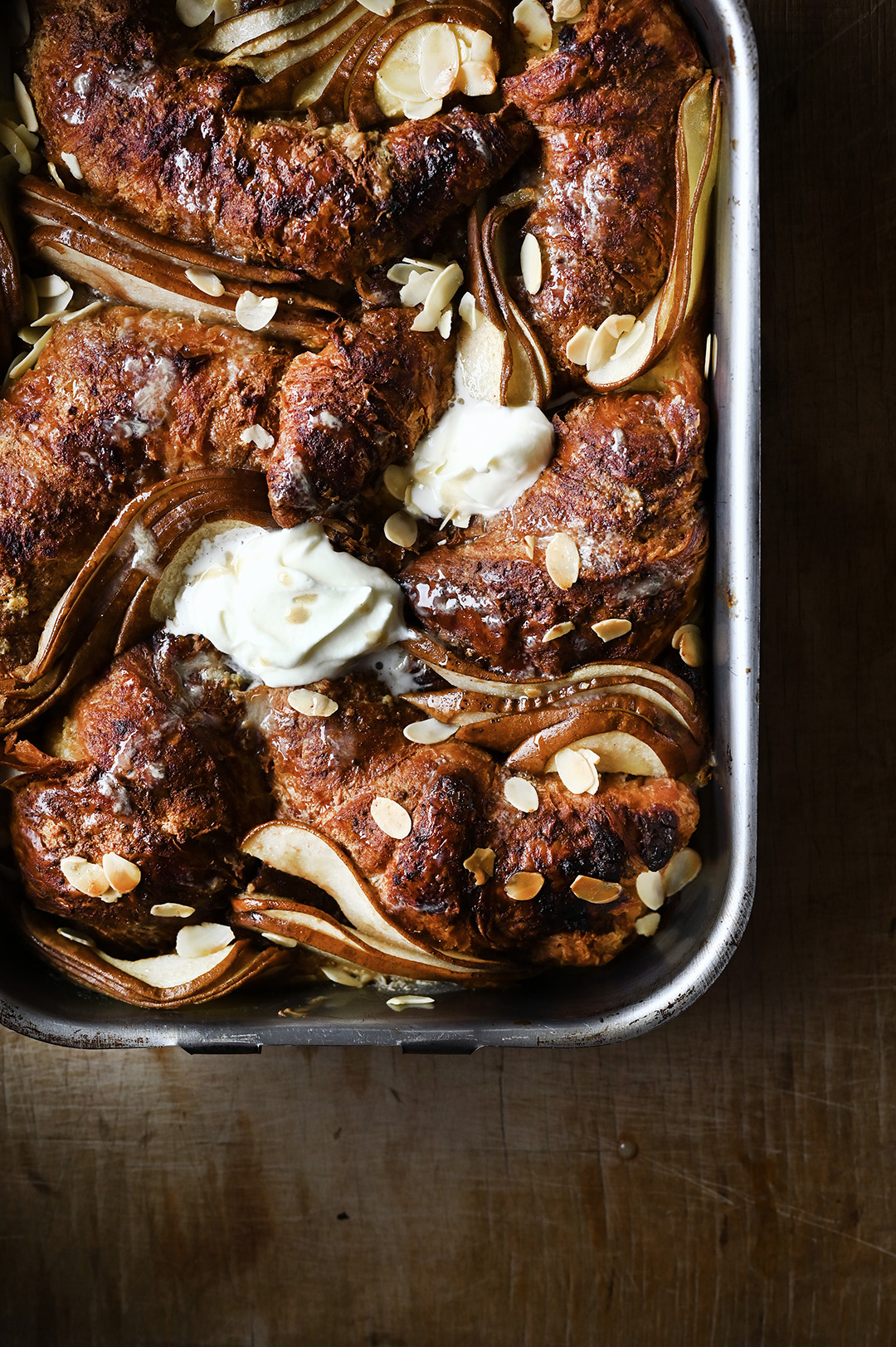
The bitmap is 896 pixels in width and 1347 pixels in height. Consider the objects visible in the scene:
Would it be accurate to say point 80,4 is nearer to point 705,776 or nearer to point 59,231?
point 59,231

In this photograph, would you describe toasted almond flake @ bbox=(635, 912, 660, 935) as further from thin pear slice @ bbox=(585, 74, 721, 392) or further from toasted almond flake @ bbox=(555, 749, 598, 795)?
thin pear slice @ bbox=(585, 74, 721, 392)

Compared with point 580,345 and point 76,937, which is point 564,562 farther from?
point 76,937

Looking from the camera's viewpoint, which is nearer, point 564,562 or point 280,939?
point 564,562

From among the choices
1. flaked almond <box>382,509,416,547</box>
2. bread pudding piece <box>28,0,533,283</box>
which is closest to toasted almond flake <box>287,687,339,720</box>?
flaked almond <box>382,509,416,547</box>

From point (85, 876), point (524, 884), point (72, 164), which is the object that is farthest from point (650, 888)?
point (72, 164)

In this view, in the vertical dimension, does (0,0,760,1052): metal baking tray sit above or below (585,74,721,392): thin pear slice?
below

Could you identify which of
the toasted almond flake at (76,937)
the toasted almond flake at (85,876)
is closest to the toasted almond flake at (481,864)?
the toasted almond flake at (85,876)

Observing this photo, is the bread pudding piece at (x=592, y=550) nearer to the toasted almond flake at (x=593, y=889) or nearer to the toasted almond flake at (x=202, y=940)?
the toasted almond flake at (x=593, y=889)
